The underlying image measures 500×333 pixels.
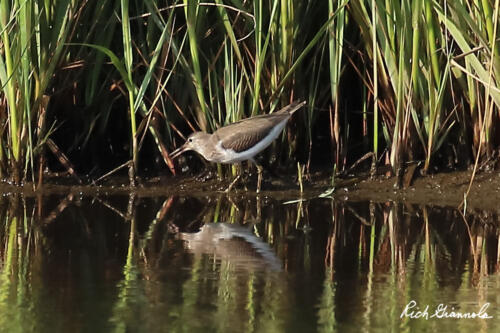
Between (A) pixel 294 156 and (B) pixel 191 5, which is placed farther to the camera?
(A) pixel 294 156

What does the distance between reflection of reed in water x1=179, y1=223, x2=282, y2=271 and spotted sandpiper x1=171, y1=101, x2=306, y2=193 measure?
2.77 ft

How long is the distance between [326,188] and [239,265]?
2.50 metres

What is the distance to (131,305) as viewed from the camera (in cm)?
610

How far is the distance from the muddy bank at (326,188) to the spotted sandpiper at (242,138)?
0.39m

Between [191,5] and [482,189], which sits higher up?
[191,5]

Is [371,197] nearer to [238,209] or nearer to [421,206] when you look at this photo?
[421,206]

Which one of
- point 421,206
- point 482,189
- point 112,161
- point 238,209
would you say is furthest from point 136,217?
point 482,189

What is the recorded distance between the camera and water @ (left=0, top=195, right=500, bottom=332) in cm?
589

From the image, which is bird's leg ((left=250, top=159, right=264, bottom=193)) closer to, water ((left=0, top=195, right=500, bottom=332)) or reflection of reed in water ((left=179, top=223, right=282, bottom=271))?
water ((left=0, top=195, right=500, bottom=332))

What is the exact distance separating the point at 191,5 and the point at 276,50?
81cm

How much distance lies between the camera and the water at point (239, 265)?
589cm
